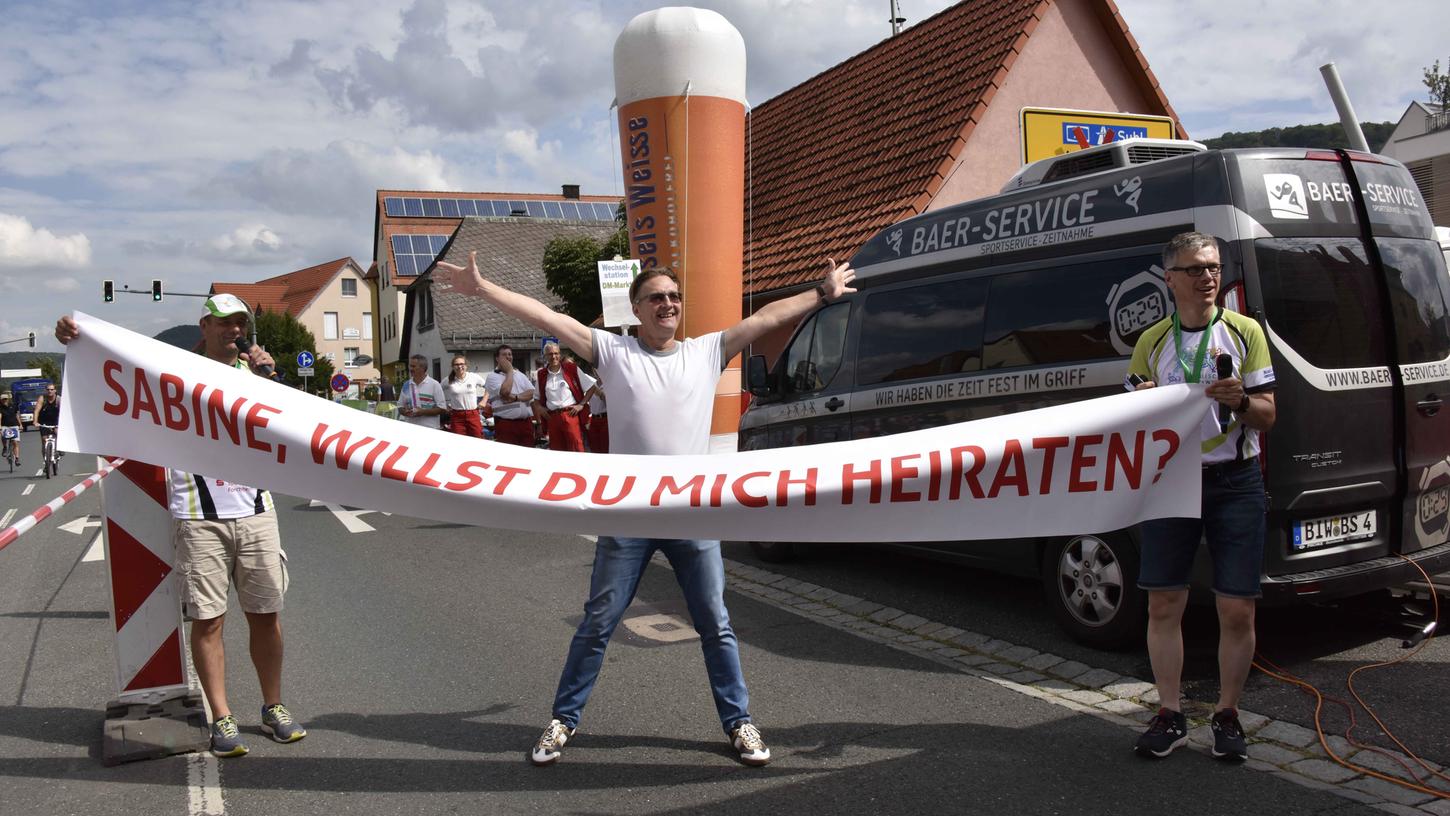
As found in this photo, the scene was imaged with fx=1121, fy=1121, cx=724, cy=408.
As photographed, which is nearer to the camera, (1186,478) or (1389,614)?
(1186,478)

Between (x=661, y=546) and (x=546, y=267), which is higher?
(x=546, y=267)

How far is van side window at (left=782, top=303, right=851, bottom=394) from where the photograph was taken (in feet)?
26.2

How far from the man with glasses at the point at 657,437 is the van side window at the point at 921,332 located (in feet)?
7.83

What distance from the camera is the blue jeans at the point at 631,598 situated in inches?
172

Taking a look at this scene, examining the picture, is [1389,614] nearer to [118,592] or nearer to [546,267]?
[118,592]

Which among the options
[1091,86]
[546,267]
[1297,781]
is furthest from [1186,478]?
[546,267]

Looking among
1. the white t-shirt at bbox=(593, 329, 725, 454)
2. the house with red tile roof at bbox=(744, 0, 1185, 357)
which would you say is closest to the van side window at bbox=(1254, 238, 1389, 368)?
the white t-shirt at bbox=(593, 329, 725, 454)

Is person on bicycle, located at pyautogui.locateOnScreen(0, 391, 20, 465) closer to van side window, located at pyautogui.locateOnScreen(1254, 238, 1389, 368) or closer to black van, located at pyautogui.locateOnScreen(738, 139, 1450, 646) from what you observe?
black van, located at pyautogui.locateOnScreen(738, 139, 1450, 646)

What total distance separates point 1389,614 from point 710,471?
4.19m

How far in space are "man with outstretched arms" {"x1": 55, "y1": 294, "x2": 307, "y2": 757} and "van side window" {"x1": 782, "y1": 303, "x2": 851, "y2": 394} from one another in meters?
4.25

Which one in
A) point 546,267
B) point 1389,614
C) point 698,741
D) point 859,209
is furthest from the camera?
point 546,267

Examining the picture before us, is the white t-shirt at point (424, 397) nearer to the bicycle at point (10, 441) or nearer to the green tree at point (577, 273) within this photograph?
the green tree at point (577, 273)

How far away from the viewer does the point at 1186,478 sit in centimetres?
412

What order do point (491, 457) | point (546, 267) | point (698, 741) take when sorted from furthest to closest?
point (546, 267) → point (698, 741) → point (491, 457)
